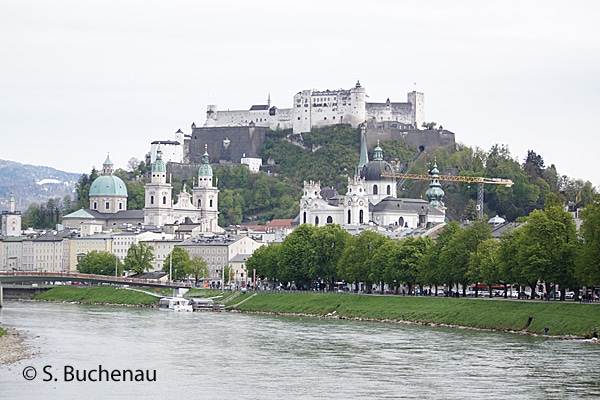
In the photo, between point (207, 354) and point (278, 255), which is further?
point (278, 255)

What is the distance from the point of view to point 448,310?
8250 cm

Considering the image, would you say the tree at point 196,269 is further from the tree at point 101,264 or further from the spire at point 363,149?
the spire at point 363,149

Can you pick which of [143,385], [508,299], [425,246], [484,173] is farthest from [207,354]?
[484,173]

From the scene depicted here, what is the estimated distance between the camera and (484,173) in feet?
593

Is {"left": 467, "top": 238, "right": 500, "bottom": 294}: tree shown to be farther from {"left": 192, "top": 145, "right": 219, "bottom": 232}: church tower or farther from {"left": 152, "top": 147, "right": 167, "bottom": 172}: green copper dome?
{"left": 152, "top": 147, "right": 167, "bottom": 172}: green copper dome

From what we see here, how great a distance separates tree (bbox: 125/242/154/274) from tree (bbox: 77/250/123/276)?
1452 millimetres

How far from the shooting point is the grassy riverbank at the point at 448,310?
70625 mm

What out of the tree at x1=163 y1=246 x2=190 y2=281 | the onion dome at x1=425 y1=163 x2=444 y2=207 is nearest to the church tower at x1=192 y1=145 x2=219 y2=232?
the onion dome at x1=425 y1=163 x2=444 y2=207

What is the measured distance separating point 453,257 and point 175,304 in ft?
79.1

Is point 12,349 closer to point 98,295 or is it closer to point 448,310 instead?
point 448,310

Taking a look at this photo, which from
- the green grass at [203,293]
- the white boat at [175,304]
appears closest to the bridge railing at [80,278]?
the green grass at [203,293]

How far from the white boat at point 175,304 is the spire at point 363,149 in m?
71.1

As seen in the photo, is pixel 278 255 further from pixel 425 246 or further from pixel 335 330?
pixel 335 330

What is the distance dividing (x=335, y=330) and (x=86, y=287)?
5488 centimetres
